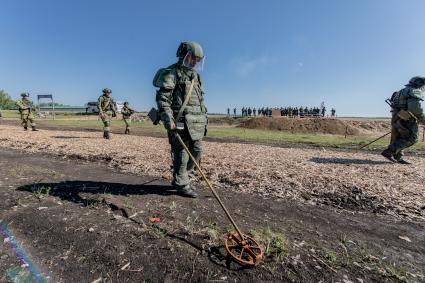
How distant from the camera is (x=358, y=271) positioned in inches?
132

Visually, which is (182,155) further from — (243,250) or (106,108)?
(106,108)

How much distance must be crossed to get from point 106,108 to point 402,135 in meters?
12.3

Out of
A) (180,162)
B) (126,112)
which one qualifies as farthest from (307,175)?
(126,112)

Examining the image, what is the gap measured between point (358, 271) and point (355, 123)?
37207mm

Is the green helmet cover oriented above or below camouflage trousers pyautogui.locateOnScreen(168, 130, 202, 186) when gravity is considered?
above

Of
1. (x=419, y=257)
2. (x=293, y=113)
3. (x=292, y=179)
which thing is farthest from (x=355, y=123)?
(x=419, y=257)

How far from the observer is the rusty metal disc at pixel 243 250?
333cm

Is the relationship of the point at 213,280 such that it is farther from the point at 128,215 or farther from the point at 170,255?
the point at 128,215

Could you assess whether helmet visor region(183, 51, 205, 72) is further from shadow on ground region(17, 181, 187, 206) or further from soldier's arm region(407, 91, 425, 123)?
soldier's arm region(407, 91, 425, 123)

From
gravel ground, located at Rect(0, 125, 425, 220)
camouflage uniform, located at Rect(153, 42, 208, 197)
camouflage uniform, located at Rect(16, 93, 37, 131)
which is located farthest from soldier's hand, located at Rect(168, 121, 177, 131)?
camouflage uniform, located at Rect(16, 93, 37, 131)

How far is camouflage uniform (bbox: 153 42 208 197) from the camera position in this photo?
17.1 ft

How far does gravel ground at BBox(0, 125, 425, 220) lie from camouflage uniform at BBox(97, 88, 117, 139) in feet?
12.0

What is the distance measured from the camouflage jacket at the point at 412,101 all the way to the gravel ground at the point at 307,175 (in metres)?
1.49

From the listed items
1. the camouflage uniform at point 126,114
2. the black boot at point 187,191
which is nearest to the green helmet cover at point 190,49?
the black boot at point 187,191
